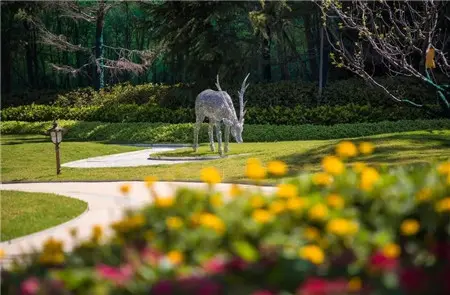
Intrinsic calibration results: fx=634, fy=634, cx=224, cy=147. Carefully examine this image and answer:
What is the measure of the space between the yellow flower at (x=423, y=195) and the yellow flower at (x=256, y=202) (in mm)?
919

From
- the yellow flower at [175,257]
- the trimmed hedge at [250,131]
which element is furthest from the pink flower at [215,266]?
the trimmed hedge at [250,131]

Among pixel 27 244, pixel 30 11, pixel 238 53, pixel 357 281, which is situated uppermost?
pixel 30 11

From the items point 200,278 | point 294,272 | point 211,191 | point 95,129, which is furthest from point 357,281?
point 95,129

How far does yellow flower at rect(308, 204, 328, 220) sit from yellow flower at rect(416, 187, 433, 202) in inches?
26.5

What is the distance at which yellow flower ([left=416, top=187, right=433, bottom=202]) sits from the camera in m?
A: 3.73

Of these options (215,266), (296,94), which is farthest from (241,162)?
(296,94)

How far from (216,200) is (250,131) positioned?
53.0 feet

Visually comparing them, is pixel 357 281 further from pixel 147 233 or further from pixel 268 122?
pixel 268 122

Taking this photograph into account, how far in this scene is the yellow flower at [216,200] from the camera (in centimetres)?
362

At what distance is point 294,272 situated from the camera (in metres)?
2.79

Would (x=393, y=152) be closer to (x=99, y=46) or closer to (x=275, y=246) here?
(x=275, y=246)

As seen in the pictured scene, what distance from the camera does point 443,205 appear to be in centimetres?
354

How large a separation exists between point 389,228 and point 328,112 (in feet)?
58.6

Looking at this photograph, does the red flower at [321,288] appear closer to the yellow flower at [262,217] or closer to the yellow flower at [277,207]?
the yellow flower at [262,217]
